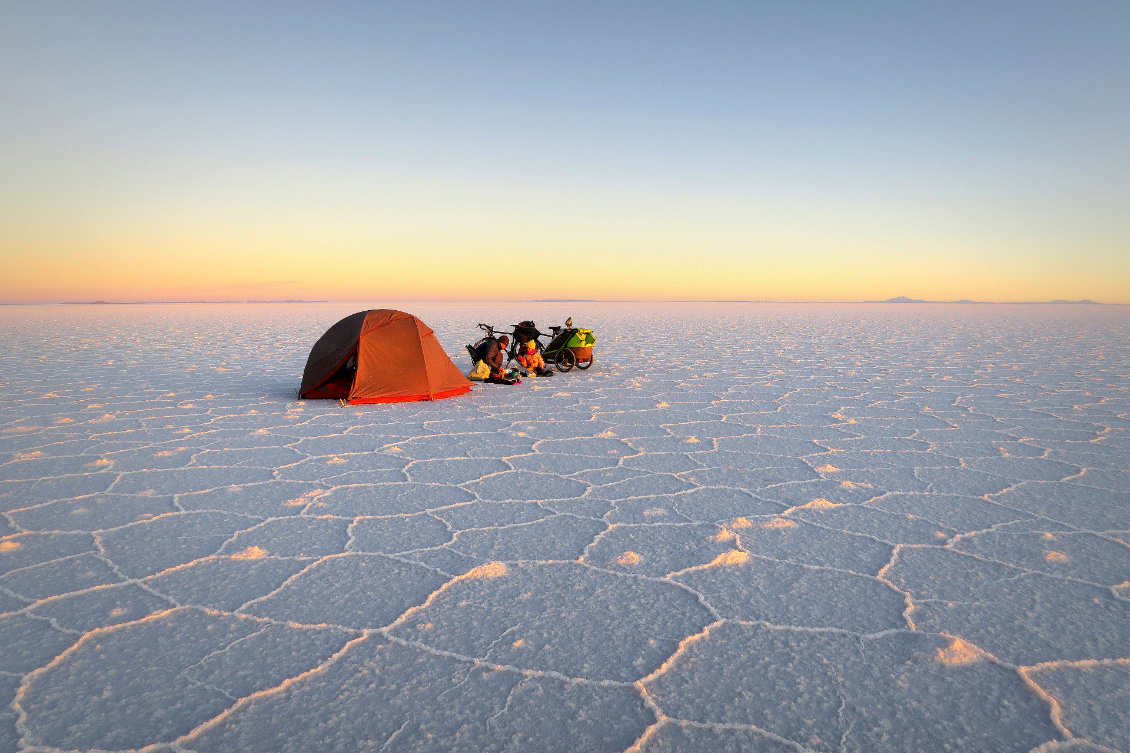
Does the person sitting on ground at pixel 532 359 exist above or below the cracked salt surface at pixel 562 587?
above

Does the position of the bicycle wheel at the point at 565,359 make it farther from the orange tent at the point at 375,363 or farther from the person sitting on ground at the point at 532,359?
the orange tent at the point at 375,363

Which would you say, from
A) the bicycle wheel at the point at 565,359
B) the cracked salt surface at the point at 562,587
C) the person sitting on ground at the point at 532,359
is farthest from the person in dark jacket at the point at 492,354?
the cracked salt surface at the point at 562,587

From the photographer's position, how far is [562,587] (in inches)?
100

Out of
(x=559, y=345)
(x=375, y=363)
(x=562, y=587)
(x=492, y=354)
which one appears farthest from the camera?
(x=559, y=345)

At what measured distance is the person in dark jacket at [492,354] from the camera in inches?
328

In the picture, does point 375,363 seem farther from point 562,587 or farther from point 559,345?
point 562,587

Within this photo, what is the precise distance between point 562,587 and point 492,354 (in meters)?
5.96

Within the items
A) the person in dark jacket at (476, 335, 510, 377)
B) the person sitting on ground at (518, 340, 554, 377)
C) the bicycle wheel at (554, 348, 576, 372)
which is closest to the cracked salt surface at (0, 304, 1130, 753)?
the person in dark jacket at (476, 335, 510, 377)

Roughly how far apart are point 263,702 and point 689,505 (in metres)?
2.35

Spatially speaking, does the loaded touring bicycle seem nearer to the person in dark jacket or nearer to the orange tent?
the person in dark jacket

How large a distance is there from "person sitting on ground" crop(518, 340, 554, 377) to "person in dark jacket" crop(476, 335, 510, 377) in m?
0.60

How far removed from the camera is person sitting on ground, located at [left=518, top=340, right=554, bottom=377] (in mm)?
9023

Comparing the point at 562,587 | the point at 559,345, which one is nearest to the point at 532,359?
the point at 559,345

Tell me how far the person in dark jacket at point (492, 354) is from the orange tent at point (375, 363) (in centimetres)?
125
